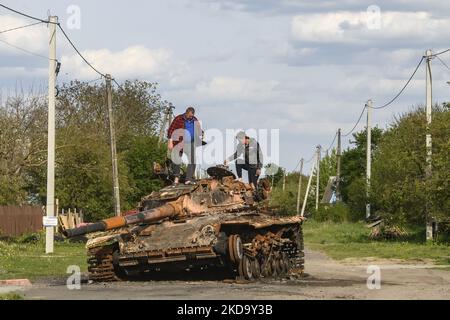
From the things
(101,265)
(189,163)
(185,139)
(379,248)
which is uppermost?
(185,139)

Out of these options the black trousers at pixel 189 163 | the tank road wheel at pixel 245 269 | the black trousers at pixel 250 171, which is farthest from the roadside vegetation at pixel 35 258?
the tank road wheel at pixel 245 269

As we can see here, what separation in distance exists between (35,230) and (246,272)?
24.5 meters

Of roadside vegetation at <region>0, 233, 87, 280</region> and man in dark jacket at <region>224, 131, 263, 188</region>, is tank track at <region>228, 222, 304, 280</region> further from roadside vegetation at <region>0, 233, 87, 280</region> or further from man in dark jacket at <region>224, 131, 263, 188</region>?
roadside vegetation at <region>0, 233, 87, 280</region>

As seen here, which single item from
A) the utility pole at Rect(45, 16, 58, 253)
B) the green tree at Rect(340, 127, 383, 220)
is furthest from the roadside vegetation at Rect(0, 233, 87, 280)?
the green tree at Rect(340, 127, 383, 220)

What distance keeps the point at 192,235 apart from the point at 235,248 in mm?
871

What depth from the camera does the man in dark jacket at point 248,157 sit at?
25.4 metres

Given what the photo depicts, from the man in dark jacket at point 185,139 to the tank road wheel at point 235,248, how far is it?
10.8ft

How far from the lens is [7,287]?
19.4 metres

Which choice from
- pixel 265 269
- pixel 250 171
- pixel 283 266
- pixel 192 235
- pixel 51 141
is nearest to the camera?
pixel 192 235

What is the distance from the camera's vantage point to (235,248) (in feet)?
67.5

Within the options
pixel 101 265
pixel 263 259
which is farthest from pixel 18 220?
pixel 101 265

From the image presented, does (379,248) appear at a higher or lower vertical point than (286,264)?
lower

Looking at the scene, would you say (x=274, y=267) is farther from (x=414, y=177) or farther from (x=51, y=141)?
(x=414, y=177)
